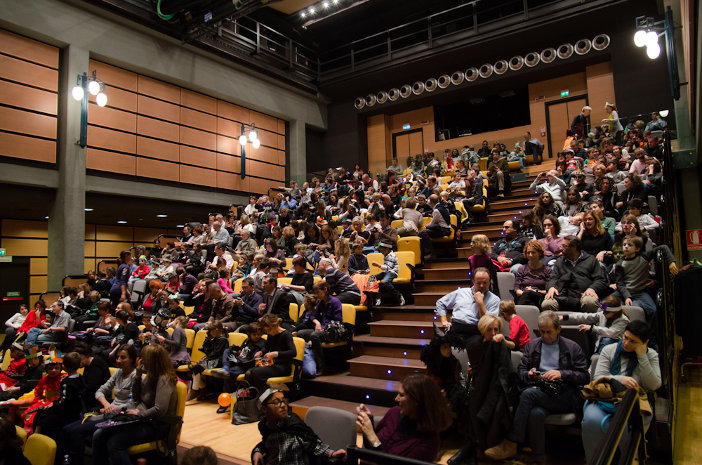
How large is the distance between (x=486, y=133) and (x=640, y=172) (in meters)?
7.75

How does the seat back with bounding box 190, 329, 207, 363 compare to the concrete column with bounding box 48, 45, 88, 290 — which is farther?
the concrete column with bounding box 48, 45, 88, 290

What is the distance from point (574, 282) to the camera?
3.91 m

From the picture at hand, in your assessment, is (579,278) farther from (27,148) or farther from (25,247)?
(25,247)

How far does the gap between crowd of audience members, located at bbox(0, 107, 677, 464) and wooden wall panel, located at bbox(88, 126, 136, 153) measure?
2.95 meters

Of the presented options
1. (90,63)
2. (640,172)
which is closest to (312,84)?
(90,63)

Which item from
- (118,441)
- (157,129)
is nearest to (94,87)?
(157,129)

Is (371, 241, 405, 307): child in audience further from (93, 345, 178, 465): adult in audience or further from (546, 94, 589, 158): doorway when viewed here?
(546, 94, 589, 158): doorway

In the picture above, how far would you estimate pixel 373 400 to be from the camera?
12.7 feet

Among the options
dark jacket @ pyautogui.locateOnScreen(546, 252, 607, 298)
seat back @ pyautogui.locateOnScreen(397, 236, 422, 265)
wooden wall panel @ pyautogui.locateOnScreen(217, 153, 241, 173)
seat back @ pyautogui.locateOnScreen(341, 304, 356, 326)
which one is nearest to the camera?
dark jacket @ pyautogui.locateOnScreen(546, 252, 607, 298)

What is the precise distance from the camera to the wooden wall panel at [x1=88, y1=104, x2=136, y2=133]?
9754mm

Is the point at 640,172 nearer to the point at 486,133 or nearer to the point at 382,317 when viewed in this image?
the point at 382,317

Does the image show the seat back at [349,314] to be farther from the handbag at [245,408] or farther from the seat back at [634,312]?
the seat back at [634,312]

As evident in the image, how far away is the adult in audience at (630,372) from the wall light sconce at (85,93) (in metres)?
8.78

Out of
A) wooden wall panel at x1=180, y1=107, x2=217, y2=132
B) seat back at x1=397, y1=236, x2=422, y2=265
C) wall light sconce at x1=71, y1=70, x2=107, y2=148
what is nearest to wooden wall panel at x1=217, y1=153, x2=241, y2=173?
wooden wall panel at x1=180, y1=107, x2=217, y2=132
